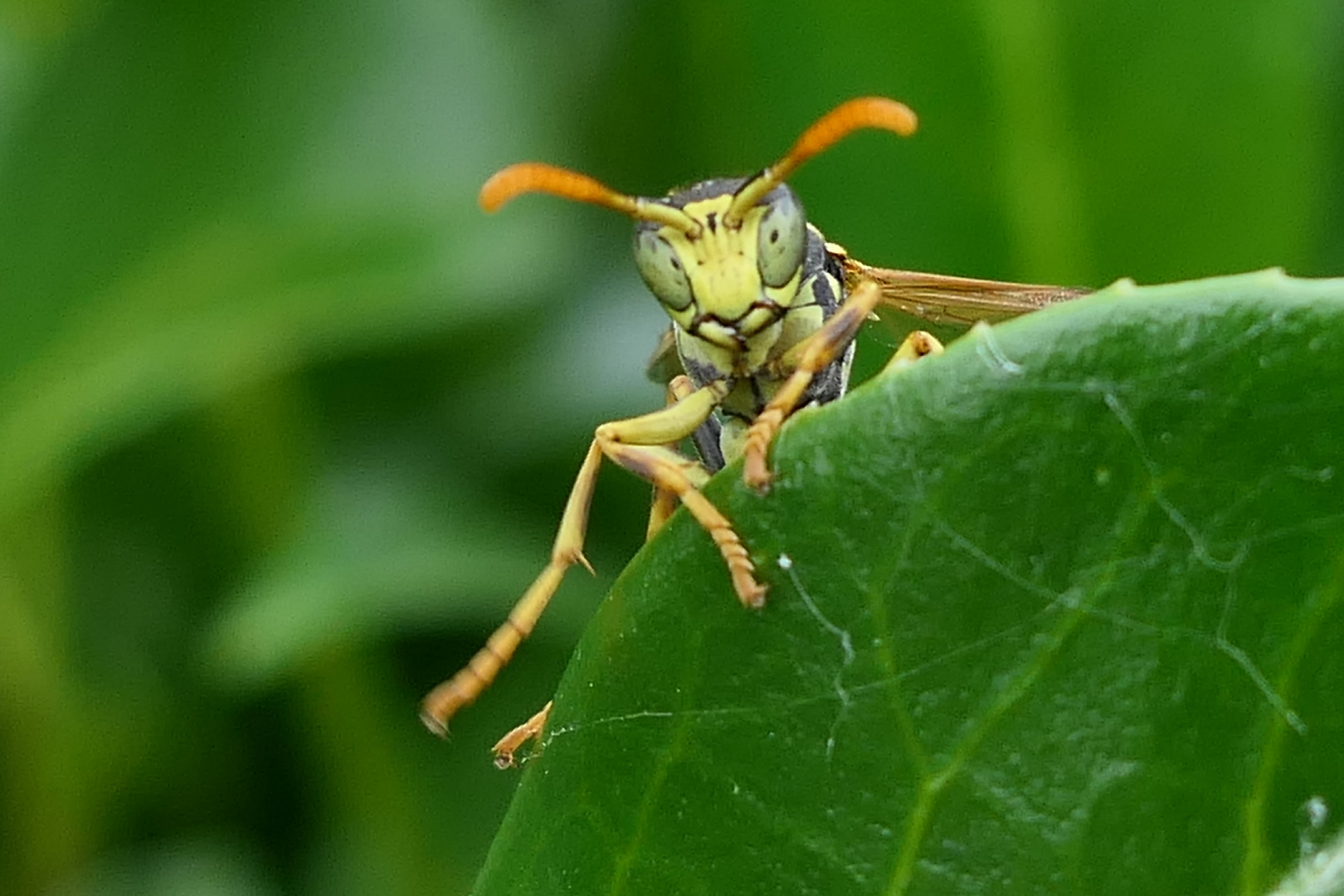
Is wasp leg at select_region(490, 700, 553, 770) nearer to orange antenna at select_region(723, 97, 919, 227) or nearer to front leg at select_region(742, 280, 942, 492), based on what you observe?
front leg at select_region(742, 280, 942, 492)

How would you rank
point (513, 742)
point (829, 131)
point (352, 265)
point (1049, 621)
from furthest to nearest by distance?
point (352, 265)
point (513, 742)
point (829, 131)
point (1049, 621)

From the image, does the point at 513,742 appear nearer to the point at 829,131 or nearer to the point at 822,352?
the point at 822,352

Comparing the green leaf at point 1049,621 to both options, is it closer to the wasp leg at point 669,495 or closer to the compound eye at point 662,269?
the wasp leg at point 669,495

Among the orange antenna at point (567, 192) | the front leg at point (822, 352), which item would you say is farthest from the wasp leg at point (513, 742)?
the orange antenna at point (567, 192)

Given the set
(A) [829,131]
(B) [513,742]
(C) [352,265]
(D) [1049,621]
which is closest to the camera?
(D) [1049,621]

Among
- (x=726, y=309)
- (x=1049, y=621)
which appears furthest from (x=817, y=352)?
(x=1049, y=621)

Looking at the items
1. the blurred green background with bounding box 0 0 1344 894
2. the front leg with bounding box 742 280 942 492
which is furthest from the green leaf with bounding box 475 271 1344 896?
the blurred green background with bounding box 0 0 1344 894

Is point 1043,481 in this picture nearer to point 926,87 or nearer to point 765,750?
point 765,750

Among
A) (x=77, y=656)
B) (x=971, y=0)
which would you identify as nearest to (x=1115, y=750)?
(x=971, y=0)
